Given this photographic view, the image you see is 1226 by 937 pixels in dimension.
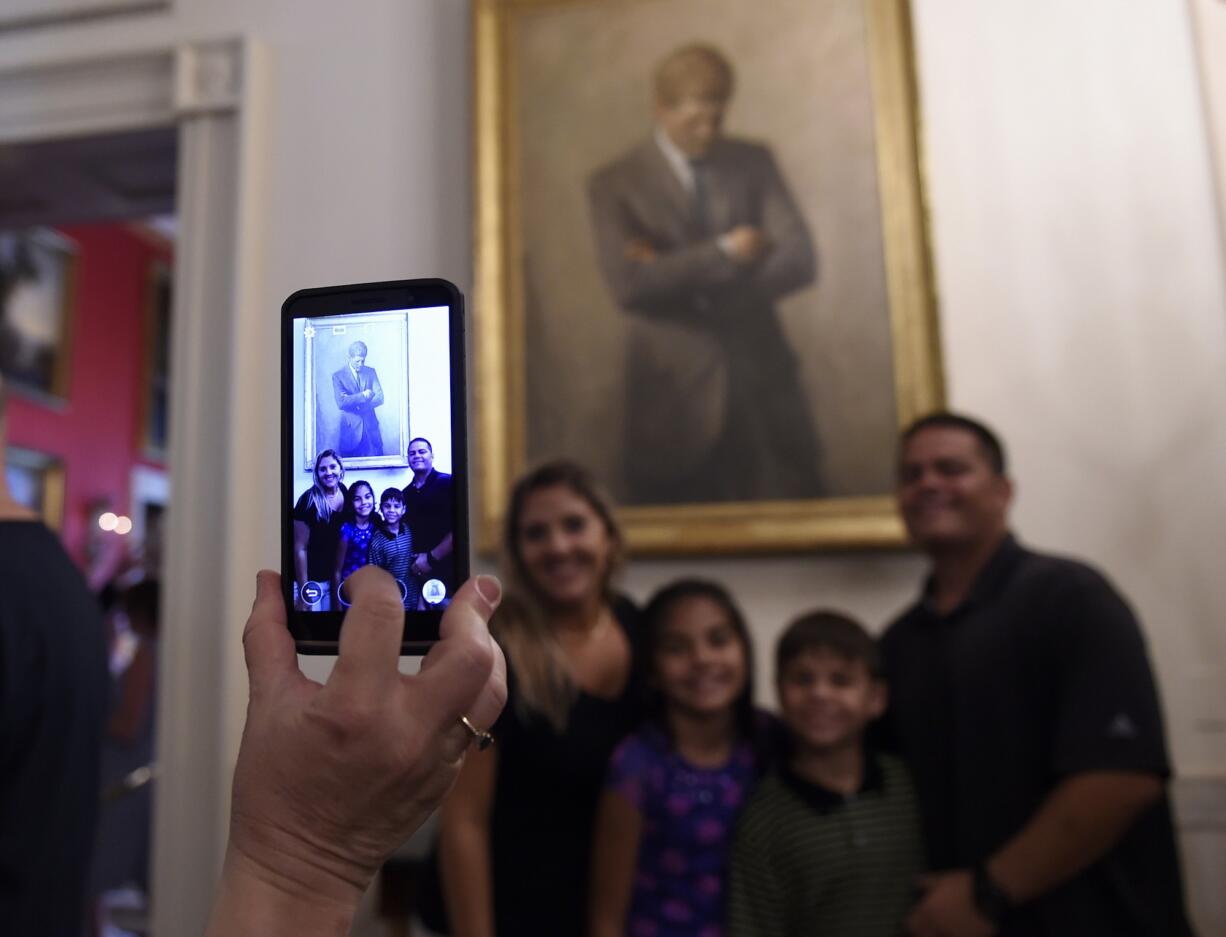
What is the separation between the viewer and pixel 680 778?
174 cm

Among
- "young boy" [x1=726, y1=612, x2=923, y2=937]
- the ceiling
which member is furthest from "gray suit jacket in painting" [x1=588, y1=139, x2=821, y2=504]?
the ceiling

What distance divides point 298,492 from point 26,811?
90 cm

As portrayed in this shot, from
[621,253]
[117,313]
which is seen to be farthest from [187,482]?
[117,313]

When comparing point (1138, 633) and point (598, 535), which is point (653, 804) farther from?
point (1138, 633)

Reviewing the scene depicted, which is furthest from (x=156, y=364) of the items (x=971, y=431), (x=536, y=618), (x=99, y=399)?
(x=971, y=431)

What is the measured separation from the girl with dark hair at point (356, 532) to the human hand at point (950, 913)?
1427mm

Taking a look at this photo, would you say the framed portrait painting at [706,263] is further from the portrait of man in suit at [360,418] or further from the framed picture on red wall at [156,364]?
the framed picture on red wall at [156,364]

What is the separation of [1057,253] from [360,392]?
225 centimetres

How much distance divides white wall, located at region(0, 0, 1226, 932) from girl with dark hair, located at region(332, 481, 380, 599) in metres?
1.69

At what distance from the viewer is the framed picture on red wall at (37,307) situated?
4957mm

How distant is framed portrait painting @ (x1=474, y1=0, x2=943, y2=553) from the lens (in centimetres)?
235

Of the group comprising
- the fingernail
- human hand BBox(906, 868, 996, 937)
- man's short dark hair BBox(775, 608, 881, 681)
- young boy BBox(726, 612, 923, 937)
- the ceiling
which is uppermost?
the ceiling

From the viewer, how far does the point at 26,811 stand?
1171 mm

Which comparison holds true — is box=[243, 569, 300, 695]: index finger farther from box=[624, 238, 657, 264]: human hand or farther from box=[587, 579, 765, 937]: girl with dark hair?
box=[624, 238, 657, 264]: human hand
